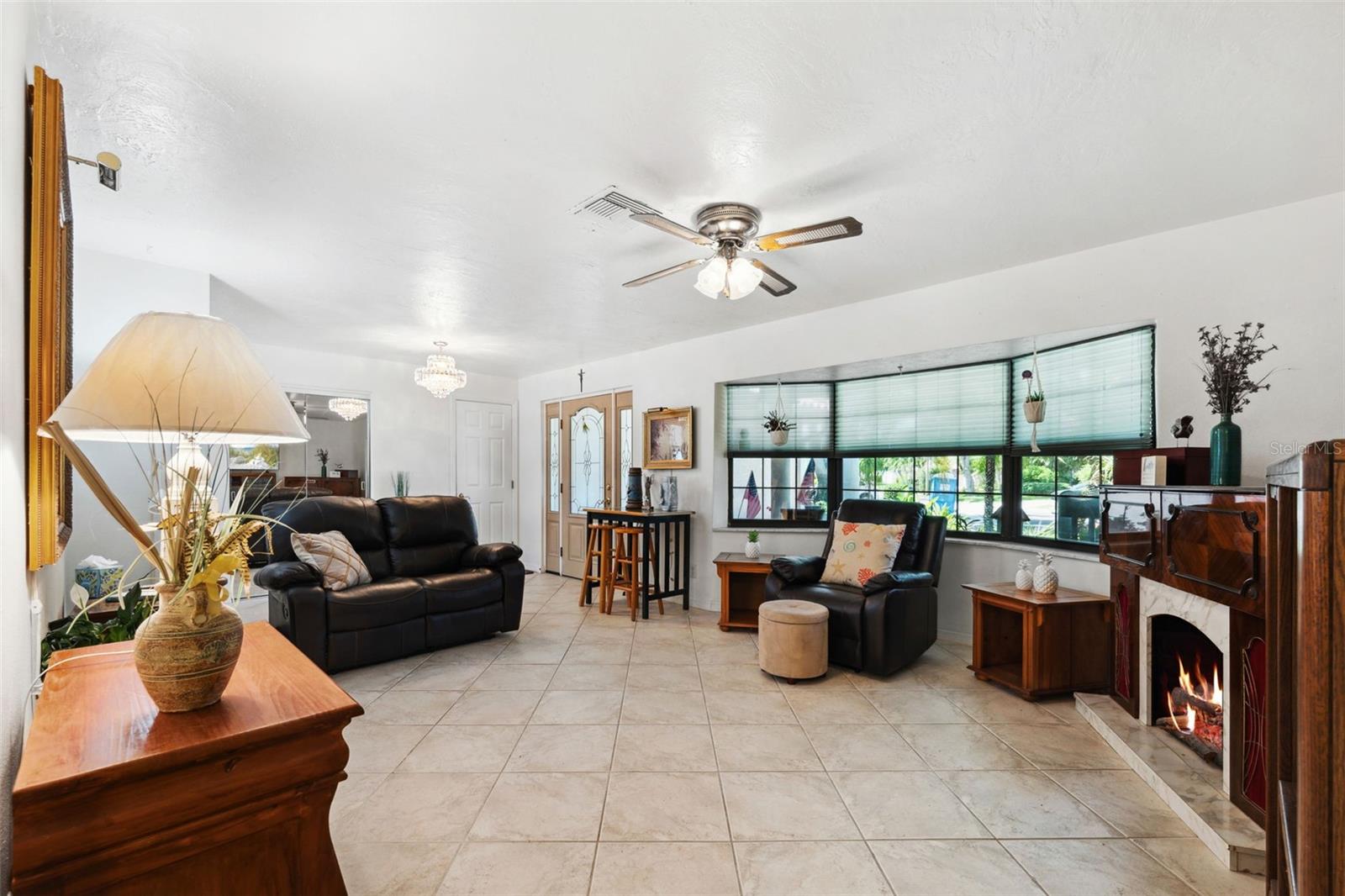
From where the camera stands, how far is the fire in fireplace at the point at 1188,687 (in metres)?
2.40

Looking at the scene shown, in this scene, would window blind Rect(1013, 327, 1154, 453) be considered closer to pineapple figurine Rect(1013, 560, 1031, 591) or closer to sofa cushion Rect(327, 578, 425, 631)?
pineapple figurine Rect(1013, 560, 1031, 591)

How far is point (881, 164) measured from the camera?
2.31 meters

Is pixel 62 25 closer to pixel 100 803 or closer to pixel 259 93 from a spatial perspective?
pixel 259 93

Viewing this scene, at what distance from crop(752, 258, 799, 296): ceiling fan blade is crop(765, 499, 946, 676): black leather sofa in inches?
72.1

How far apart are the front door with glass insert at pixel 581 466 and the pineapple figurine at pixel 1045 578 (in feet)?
13.1

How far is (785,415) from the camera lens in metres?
5.18

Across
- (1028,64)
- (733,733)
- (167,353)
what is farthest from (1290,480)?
(733,733)

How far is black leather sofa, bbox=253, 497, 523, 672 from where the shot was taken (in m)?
3.50

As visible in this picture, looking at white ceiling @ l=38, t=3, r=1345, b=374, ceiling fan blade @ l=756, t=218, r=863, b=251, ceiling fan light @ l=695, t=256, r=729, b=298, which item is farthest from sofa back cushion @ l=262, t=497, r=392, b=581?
ceiling fan blade @ l=756, t=218, r=863, b=251

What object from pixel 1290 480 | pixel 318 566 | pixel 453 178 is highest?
pixel 453 178

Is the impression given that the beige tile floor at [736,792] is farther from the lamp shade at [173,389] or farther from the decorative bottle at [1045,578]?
the lamp shade at [173,389]

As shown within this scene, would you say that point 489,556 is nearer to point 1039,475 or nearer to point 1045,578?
point 1045,578

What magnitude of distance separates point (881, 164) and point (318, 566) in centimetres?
380

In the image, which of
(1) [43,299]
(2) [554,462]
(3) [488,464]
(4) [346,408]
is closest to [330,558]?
(4) [346,408]
